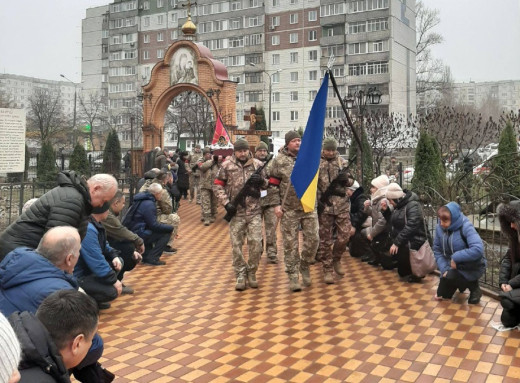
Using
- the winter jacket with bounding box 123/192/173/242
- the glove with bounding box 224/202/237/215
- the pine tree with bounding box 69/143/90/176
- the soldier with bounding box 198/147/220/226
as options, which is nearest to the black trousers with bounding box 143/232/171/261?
the winter jacket with bounding box 123/192/173/242

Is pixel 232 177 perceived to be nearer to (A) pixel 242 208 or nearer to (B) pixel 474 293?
(A) pixel 242 208

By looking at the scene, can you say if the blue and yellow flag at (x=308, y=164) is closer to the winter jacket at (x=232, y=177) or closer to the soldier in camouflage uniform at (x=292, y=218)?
the soldier in camouflage uniform at (x=292, y=218)

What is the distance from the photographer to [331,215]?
7.23 meters

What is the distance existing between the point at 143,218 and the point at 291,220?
2.68 meters

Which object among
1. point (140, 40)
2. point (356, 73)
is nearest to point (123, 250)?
point (356, 73)

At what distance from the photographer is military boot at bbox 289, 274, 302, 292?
6.72 m

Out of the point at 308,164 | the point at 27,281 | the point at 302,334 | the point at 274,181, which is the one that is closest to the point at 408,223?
the point at 308,164

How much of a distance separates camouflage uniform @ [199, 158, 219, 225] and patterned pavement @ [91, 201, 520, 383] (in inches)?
210

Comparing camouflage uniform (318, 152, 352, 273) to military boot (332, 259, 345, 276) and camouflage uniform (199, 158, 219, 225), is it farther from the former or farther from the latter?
camouflage uniform (199, 158, 219, 225)

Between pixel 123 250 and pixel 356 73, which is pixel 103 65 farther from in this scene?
pixel 123 250

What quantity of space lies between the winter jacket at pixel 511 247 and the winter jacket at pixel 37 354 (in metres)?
4.54

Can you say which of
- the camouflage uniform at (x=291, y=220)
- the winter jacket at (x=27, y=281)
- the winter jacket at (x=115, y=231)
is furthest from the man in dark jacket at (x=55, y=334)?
the camouflage uniform at (x=291, y=220)

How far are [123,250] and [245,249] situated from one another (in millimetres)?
3051

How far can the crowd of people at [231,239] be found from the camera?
91.5 inches
